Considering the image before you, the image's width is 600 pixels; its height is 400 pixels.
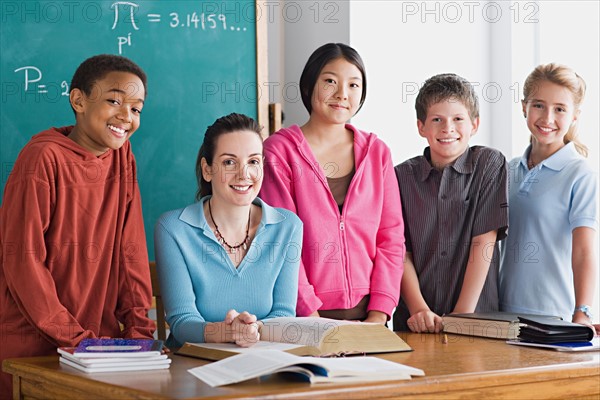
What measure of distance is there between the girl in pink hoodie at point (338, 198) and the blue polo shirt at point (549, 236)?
406 mm

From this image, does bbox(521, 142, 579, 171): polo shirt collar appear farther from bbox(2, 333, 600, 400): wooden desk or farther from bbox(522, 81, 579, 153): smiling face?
bbox(2, 333, 600, 400): wooden desk

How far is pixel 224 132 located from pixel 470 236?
80 cm

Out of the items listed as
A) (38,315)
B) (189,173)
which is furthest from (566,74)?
(38,315)

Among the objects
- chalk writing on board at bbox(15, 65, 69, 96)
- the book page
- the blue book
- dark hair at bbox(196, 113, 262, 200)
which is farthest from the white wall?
the book page

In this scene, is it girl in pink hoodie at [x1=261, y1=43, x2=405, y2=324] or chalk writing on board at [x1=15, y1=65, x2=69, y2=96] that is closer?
girl in pink hoodie at [x1=261, y1=43, x2=405, y2=324]

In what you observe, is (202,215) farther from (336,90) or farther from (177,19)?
(177,19)

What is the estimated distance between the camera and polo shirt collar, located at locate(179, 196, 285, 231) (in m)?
2.09

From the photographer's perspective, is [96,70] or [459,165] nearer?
[96,70]

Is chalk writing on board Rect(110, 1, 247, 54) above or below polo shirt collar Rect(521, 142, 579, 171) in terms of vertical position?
above

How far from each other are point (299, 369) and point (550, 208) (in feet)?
4.36

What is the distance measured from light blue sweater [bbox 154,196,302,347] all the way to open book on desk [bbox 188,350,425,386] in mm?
482

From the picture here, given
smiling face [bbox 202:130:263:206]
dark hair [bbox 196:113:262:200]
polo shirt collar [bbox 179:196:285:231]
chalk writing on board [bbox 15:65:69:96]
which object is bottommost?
polo shirt collar [bbox 179:196:285:231]

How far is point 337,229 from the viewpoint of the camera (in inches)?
92.0

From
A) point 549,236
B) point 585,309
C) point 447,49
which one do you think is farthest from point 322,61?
point 447,49
